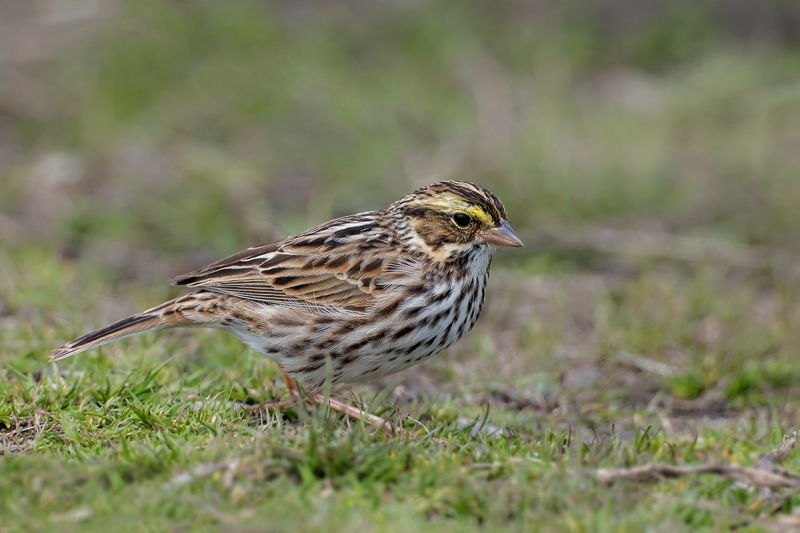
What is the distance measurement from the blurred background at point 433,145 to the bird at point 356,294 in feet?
4.26

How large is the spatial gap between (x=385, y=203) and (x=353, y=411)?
225 inches

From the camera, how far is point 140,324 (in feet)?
21.4

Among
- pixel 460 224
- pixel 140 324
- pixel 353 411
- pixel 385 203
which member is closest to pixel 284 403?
pixel 353 411

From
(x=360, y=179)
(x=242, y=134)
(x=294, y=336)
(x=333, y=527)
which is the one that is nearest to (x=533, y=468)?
(x=333, y=527)

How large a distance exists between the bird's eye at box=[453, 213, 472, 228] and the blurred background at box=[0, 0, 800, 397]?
1566mm

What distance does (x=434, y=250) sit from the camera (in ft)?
21.4

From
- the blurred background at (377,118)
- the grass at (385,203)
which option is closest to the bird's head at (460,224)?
the grass at (385,203)

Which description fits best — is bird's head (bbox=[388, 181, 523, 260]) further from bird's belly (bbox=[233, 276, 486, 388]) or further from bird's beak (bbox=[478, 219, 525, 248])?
bird's belly (bbox=[233, 276, 486, 388])

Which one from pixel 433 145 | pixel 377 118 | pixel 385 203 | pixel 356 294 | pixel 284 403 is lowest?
pixel 284 403

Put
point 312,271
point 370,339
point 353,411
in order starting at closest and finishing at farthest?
point 353,411, point 370,339, point 312,271

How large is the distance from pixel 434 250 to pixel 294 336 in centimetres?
95

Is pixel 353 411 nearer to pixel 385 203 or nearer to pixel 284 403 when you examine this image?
pixel 284 403

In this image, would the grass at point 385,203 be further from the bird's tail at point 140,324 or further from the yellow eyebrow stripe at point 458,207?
the yellow eyebrow stripe at point 458,207

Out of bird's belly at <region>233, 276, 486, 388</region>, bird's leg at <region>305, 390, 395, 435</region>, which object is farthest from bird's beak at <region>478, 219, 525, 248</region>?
bird's leg at <region>305, 390, 395, 435</region>
